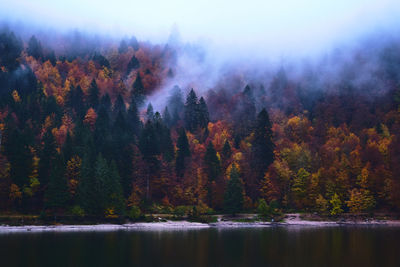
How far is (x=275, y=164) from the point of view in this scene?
370ft

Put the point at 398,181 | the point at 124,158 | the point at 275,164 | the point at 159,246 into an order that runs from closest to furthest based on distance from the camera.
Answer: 1. the point at 159,246
2. the point at 398,181
3. the point at 124,158
4. the point at 275,164

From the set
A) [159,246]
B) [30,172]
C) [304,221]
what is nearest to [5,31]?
[30,172]

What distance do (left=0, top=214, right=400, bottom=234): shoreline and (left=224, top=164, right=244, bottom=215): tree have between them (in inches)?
139

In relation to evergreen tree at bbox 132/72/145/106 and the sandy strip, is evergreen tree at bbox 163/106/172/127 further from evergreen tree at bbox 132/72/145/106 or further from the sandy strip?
the sandy strip

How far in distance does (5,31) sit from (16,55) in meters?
16.6

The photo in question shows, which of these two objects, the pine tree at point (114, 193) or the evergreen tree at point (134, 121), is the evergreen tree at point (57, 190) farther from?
the evergreen tree at point (134, 121)

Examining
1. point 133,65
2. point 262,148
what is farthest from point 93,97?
point 262,148

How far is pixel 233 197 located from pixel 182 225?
46.8ft

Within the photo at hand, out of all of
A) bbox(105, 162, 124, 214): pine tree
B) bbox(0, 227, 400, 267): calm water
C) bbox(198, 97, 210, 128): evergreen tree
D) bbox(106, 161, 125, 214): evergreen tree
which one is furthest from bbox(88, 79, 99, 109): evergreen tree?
bbox(0, 227, 400, 267): calm water

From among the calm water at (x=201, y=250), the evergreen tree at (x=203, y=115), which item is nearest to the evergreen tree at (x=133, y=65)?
the evergreen tree at (x=203, y=115)

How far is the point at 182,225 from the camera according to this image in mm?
90125

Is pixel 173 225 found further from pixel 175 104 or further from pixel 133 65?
pixel 133 65

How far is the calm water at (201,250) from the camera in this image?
144 feet

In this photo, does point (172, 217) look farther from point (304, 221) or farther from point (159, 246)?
point (159, 246)
